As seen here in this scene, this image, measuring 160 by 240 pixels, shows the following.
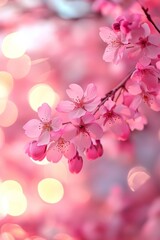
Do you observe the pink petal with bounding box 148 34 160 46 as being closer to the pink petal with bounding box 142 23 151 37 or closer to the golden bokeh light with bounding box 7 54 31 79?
the pink petal with bounding box 142 23 151 37

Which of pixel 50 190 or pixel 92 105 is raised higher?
pixel 50 190

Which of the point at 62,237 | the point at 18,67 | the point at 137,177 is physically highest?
the point at 18,67

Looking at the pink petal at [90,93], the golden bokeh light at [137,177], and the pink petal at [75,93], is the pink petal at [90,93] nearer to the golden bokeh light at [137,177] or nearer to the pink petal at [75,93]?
the pink petal at [75,93]

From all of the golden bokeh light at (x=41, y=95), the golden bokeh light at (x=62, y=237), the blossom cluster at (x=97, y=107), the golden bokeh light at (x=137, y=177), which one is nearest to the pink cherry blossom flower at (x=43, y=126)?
the blossom cluster at (x=97, y=107)

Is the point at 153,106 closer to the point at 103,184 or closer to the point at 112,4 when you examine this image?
the point at 112,4

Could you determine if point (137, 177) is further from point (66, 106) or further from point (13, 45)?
point (66, 106)

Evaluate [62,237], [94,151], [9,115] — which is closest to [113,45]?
[94,151]

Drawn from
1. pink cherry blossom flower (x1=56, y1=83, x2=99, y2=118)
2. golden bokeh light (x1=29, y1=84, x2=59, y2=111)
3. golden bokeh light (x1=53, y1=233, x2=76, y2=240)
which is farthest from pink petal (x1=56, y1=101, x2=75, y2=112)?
golden bokeh light (x1=29, y1=84, x2=59, y2=111)
